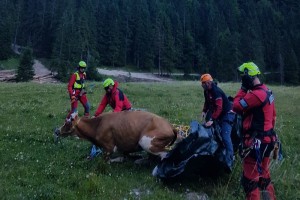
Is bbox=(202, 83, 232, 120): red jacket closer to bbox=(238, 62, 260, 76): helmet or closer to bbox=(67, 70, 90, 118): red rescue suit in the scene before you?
bbox=(238, 62, 260, 76): helmet

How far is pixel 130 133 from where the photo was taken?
1163 centimetres

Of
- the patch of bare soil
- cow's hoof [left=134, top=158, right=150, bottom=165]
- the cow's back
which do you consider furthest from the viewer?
the patch of bare soil

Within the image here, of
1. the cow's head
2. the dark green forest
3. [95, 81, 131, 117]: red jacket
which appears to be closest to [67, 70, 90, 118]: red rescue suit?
[95, 81, 131, 117]: red jacket

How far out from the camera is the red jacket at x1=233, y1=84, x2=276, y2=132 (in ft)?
26.9

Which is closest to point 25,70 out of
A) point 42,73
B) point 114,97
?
point 42,73

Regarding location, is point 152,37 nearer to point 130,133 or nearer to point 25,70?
point 25,70

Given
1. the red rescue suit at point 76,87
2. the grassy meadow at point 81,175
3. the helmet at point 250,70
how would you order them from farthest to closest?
1. the red rescue suit at point 76,87
2. the grassy meadow at point 81,175
3. the helmet at point 250,70

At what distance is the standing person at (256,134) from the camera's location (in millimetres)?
8234

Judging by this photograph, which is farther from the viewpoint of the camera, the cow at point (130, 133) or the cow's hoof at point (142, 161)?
the cow's hoof at point (142, 161)

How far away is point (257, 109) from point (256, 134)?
552 mm

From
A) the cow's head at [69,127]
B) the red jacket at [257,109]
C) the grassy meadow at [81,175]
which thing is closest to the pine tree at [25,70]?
the grassy meadow at [81,175]

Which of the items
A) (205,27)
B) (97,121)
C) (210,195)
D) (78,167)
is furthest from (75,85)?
(205,27)

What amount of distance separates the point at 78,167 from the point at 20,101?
16.4 meters

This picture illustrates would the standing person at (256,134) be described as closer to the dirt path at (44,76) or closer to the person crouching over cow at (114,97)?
the person crouching over cow at (114,97)
